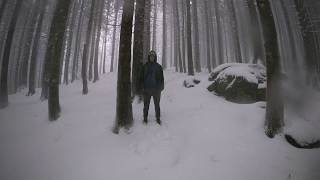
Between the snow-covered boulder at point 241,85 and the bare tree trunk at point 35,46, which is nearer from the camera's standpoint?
the snow-covered boulder at point 241,85

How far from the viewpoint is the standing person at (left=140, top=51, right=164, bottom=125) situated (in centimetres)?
788

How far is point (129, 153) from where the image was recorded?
6664mm

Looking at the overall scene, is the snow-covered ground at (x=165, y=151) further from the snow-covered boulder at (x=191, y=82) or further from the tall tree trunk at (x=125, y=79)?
the snow-covered boulder at (x=191, y=82)

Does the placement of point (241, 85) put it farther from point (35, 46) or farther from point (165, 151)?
point (35, 46)

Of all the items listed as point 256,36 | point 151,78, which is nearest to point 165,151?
point 151,78

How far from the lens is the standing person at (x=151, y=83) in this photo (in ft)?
25.9

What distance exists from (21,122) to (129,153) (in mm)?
6726

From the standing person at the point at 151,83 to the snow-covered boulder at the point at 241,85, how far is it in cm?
349

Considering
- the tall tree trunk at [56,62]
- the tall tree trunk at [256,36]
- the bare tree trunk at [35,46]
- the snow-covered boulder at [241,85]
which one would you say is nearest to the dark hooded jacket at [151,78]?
the snow-covered boulder at [241,85]

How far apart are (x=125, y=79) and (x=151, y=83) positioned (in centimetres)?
76

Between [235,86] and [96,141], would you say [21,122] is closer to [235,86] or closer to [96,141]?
[96,141]

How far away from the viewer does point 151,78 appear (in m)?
7.91

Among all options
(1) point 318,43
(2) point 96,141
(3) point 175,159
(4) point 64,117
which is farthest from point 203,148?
(1) point 318,43

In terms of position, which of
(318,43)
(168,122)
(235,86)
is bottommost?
(168,122)
